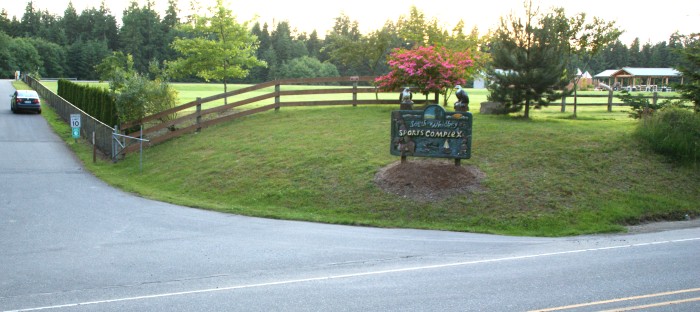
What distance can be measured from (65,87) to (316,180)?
1377 inches

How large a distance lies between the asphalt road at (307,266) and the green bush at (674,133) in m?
4.22

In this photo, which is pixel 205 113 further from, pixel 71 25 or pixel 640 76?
pixel 71 25

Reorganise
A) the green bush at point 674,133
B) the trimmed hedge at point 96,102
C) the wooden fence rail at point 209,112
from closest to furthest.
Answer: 1. the green bush at point 674,133
2. the wooden fence rail at point 209,112
3. the trimmed hedge at point 96,102

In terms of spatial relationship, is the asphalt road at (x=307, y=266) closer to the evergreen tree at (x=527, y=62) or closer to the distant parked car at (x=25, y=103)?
the evergreen tree at (x=527, y=62)

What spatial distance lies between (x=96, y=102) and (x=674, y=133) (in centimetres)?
2523

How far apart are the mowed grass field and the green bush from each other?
0.37m

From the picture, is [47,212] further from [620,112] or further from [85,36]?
[85,36]

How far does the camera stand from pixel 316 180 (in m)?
14.4

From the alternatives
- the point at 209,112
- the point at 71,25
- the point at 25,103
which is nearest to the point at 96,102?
the point at 209,112

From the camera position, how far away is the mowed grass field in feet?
39.3

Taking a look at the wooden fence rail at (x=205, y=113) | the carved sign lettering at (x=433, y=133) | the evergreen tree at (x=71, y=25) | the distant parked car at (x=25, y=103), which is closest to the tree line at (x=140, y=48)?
the evergreen tree at (x=71, y=25)

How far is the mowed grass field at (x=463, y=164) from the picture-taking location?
39.3 feet

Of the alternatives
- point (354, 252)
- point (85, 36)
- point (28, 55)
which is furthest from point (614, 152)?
point (85, 36)

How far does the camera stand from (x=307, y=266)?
28.0 feet
